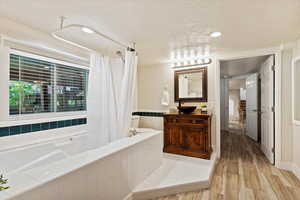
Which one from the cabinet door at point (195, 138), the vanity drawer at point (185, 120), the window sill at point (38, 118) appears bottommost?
the cabinet door at point (195, 138)

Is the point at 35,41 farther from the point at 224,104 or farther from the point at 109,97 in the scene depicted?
the point at 224,104

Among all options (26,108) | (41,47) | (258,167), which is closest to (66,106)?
(26,108)

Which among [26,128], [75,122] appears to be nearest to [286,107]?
[75,122]

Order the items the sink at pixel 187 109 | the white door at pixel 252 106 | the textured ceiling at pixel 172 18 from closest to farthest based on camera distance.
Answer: the textured ceiling at pixel 172 18
the sink at pixel 187 109
the white door at pixel 252 106

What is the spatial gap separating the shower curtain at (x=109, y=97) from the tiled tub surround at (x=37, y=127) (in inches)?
22.6

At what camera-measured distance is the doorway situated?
260cm

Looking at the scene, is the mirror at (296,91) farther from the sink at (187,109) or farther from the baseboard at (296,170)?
the sink at (187,109)

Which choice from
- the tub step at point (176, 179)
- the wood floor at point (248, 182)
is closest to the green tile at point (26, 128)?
the tub step at point (176, 179)

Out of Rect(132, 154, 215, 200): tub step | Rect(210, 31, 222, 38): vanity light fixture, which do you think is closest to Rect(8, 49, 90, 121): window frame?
Rect(132, 154, 215, 200): tub step

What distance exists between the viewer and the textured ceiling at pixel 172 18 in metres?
1.36

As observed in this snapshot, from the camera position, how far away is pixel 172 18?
62.4 inches

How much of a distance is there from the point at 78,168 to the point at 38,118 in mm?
1449

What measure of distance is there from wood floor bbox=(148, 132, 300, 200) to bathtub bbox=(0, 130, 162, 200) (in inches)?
22.6

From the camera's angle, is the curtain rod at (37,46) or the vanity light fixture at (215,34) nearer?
the curtain rod at (37,46)
